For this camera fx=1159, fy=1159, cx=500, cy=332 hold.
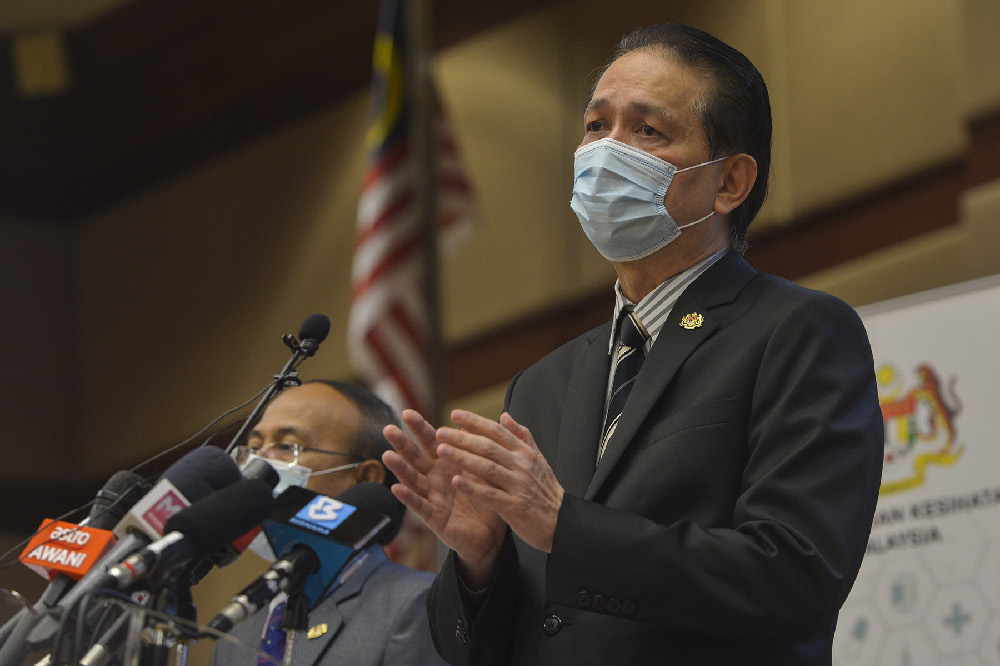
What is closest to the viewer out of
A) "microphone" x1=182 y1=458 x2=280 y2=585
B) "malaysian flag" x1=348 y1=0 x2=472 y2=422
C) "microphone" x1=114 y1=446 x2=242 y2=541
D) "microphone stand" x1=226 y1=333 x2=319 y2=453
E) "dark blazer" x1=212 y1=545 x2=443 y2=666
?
"microphone" x1=114 y1=446 x2=242 y2=541

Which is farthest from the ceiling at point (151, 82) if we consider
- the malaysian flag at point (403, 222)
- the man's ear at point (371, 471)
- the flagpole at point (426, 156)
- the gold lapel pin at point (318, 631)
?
the gold lapel pin at point (318, 631)

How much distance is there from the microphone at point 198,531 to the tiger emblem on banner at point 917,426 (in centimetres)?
206

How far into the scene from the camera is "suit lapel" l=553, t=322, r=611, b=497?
1.66 meters

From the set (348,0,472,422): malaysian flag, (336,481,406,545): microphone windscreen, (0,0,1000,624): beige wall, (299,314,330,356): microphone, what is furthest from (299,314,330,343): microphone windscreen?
(348,0,472,422): malaysian flag

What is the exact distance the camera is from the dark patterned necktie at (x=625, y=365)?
66.6 inches

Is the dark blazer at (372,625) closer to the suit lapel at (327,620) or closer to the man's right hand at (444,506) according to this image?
the suit lapel at (327,620)

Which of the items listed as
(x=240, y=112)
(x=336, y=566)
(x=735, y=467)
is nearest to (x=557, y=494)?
→ (x=735, y=467)

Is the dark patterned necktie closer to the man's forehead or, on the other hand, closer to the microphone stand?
the man's forehead

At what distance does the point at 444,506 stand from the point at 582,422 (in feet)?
0.86

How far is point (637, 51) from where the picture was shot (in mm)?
1891

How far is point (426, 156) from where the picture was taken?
223 inches

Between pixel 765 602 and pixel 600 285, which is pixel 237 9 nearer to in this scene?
pixel 600 285

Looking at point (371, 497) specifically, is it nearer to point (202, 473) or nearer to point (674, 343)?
point (202, 473)

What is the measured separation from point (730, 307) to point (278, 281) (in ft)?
14.5
